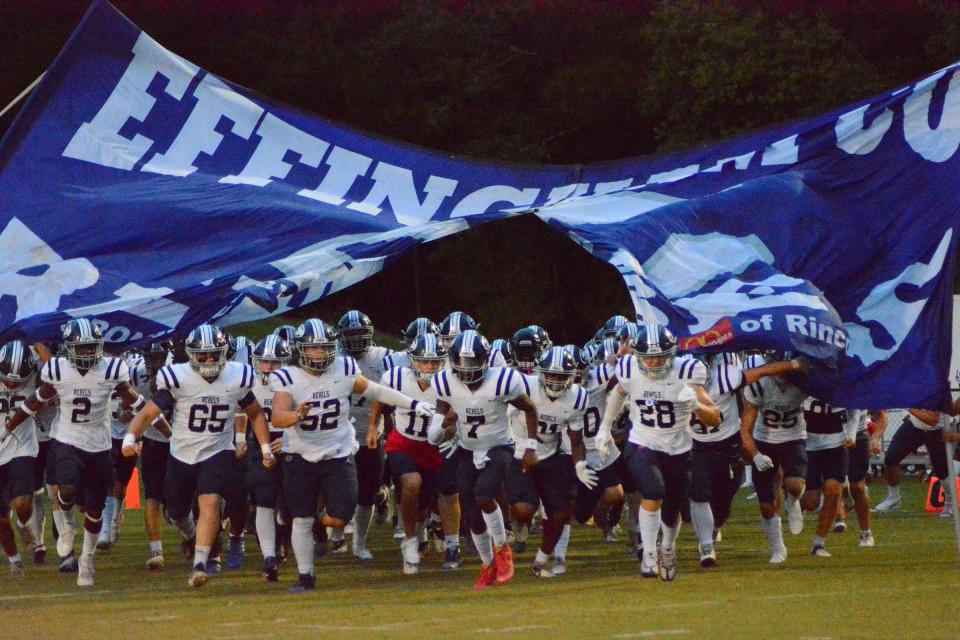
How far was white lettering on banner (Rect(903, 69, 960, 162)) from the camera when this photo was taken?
1221 centimetres

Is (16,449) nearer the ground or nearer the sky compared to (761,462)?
nearer the sky

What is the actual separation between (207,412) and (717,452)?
3.88 meters

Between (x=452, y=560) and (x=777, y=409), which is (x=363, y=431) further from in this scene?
(x=777, y=409)

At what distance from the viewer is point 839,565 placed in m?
11.6

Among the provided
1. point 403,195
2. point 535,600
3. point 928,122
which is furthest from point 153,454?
point 928,122

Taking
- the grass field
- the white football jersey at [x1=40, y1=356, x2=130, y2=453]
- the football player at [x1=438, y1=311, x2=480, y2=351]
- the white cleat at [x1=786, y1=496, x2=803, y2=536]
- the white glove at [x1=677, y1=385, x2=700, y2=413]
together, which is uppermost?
the football player at [x1=438, y1=311, x2=480, y2=351]

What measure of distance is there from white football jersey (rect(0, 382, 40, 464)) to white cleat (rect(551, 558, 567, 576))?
4.05 meters

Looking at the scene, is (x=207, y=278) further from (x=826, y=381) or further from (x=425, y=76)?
(x=425, y=76)

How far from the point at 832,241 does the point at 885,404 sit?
161 centimetres

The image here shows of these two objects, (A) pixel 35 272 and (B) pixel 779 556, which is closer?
(B) pixel 779 556

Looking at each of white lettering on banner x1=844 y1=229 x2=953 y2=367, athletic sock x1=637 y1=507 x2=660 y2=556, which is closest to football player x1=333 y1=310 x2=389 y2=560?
athletic sock x1=637 y1=507 x2=660 y2=556

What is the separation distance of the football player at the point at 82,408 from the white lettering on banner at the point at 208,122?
2682mm

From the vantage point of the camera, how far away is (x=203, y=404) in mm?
10992

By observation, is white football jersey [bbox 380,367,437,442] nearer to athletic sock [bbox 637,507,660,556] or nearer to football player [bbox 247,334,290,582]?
football player [bbox 247,334,290,582]
